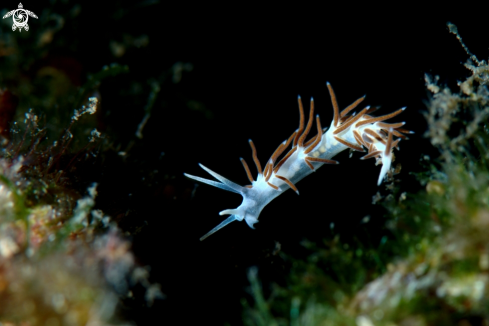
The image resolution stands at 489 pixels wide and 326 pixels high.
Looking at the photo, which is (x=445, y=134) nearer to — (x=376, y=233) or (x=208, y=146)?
(x=376, y=233)

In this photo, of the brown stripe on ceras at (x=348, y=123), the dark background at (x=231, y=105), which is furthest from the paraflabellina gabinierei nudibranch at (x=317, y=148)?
the dark background at (x=231, y=105)

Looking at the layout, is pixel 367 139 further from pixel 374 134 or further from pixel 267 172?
pixel 267 172

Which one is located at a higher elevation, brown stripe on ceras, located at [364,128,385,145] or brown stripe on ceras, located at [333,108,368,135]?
brown stripe on ceras, located at [333,108,368,135]

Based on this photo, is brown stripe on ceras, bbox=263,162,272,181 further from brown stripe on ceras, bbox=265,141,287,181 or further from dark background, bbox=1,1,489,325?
dark background, bbox=1,1,489,325

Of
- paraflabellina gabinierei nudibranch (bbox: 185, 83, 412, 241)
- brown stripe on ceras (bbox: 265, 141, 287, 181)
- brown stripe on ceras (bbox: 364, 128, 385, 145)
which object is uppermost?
brown stripe on ceras (bbox: 265, 141, 287, 181)

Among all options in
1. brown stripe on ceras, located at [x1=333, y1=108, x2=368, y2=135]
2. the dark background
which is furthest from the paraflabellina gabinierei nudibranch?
the dark background

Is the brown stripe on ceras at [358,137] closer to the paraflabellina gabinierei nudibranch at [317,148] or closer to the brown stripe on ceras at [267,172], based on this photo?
the paraflabellina gabinierei nudibranch at [317,148]

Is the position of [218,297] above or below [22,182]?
below

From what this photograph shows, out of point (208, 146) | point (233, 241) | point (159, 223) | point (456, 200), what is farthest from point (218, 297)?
point (456, 200)
